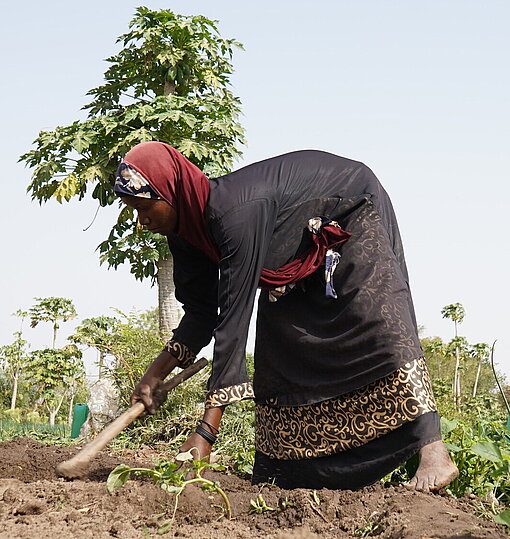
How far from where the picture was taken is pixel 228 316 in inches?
101

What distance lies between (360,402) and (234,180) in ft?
3.24

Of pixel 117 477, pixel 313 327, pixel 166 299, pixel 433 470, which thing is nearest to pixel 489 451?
pixel 433 470

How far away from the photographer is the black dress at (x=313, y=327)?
2.62 meters

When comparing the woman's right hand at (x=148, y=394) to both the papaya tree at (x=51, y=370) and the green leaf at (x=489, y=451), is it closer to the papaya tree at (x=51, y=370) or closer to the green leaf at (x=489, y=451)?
the green leaf at (x=489, y=451)

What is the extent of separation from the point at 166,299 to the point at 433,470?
539cm

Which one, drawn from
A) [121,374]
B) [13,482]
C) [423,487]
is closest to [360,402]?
[423,487]

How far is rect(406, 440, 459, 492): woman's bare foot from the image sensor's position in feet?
8.29

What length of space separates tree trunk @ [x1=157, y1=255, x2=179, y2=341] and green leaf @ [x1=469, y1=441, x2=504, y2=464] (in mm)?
5382

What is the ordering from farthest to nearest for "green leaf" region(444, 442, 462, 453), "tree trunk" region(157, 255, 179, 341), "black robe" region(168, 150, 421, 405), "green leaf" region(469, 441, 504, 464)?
"tree trunk" region(157, 255, 179, 341) → "green leaf" region(444, 442, 462, 453) → "black robe" region(168, 150, 421, 405) → "green leaf" region(469, 441, 504, 464)

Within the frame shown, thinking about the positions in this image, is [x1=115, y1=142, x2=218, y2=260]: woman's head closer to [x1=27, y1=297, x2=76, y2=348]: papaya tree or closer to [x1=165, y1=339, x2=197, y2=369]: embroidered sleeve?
[x1=165, y1=339, x2=197, y2=369]: embroidered sleeve

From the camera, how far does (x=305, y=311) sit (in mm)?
2963

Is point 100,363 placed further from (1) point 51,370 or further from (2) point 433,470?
(1) point 51,370

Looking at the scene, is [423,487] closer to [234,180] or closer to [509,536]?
[509,536]

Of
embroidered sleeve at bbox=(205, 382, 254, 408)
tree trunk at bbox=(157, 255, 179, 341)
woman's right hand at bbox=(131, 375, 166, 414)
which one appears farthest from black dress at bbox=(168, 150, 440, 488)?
tree trunk at bbox=(157, 255, 179, 341)
